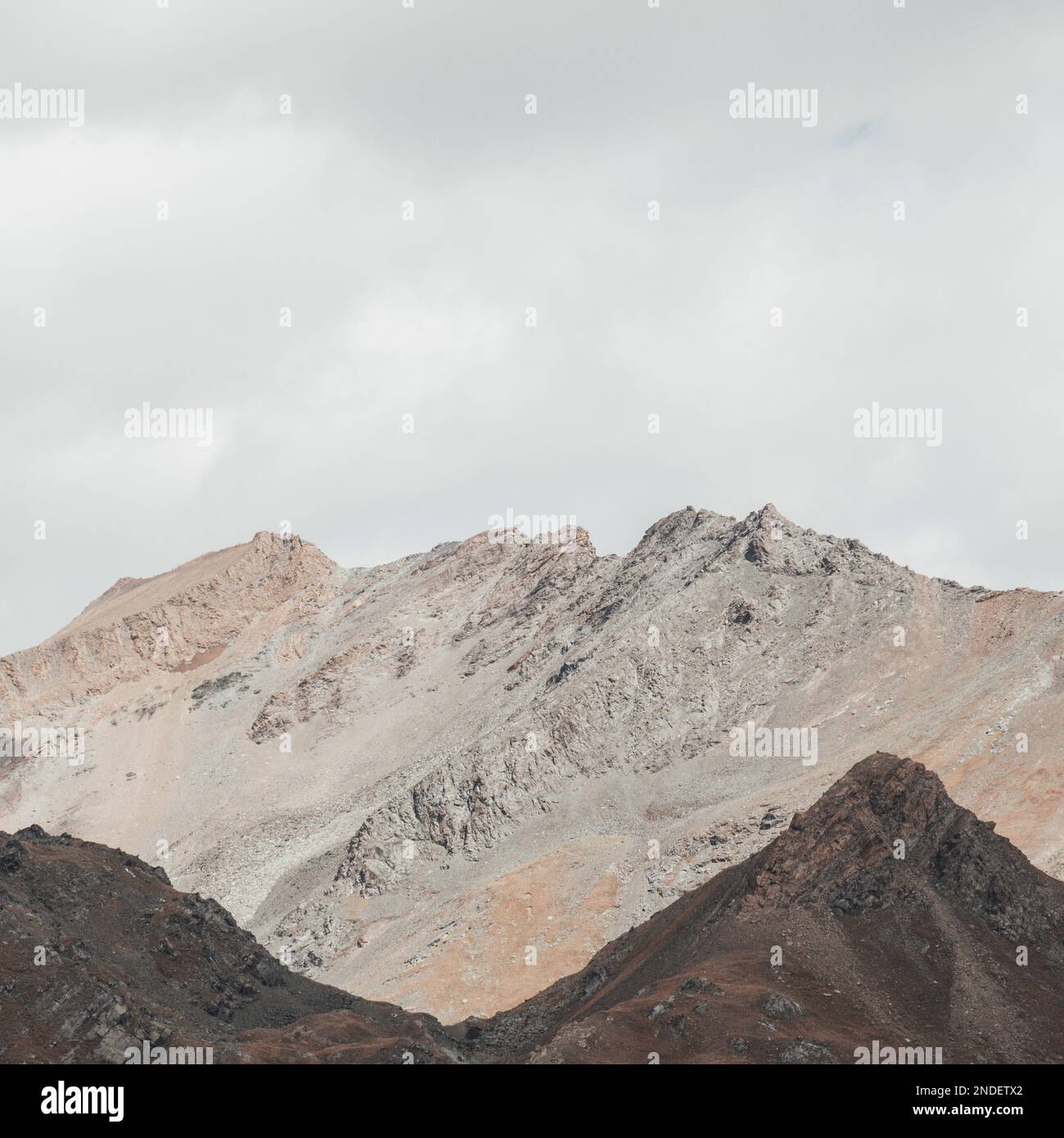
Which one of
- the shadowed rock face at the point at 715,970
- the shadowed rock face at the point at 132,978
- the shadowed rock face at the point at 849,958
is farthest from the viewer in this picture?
the shadowed rock face at the point at 132,978

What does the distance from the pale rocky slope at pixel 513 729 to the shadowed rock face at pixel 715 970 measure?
1637 cm

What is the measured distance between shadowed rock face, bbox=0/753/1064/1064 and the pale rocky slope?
644 inches

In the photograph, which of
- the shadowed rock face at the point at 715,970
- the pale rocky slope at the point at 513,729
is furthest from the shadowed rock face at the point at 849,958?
the pale rocky slope at the point at 513,729

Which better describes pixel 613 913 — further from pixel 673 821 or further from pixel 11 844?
pixel 11 844

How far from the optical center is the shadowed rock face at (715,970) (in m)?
48.8

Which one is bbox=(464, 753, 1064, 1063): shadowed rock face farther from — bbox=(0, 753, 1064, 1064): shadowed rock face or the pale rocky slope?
the pale rocky slope

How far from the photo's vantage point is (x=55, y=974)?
5344 centimetres

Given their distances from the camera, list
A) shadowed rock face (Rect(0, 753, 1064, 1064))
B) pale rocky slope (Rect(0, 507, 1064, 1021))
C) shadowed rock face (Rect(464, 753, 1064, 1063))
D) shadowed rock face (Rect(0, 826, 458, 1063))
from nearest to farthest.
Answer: shadowed rock face (Rect(464, 753, 1064, 1063)) < shadowed rock face (Rect(0, 753, 1064, 1064)) < shadowed rock face (Rect(0, 826, 458, 1063)) < pale rocky slope (Rect(0, 507, 1064, 1021))

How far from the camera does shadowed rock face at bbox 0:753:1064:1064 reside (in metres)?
48.8

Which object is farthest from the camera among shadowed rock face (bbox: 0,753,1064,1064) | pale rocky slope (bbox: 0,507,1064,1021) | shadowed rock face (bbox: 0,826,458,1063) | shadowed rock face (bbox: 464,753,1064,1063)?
pale rocky slope (bbox: 0,507,1064,1021)

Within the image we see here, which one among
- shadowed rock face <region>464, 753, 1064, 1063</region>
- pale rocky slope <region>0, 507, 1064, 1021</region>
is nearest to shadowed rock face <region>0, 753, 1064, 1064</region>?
shadowed rock face <region>464, 753, 1064, 1063</region>

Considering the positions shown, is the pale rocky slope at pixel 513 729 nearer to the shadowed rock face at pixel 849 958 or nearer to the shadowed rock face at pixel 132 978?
the shadowed rock face at pixel 132 978
